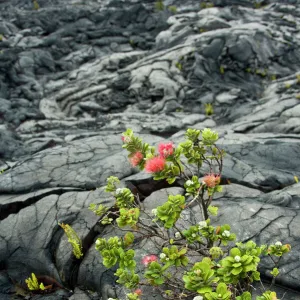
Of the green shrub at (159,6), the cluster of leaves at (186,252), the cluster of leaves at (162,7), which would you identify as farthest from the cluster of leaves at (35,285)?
the green shrub at (159,6)

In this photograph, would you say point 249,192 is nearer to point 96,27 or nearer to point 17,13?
point 96,27

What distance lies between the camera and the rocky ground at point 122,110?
4.41 m

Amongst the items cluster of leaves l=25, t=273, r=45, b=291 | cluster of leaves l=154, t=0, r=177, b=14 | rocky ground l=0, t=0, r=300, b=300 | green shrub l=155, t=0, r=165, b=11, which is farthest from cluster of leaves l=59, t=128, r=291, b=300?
green shrub l=155, t=0, r=165, b=11

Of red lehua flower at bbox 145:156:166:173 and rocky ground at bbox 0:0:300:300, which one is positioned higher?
red lehua flower at bbox 145:156:166:173

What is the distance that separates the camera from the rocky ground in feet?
14.5

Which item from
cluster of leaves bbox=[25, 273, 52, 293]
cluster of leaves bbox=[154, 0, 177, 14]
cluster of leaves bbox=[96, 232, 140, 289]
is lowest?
cluster of leaves bbox=[25, 273, 52, 293]

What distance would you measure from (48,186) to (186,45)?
9.91 meters

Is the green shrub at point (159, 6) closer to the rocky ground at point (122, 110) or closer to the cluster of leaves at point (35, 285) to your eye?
the rocky ground at point (122, 110)

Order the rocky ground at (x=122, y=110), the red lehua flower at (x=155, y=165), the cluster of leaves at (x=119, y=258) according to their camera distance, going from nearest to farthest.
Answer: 1. the cluster of leaves at (x=119, y=258)
2. the red lehua flower at (x=155, y=165)
3. the rocky ground at (x=122, y=110)

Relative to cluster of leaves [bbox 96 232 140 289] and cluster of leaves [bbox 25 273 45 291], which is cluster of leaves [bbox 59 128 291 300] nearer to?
cluster of leaves [bbox 96 232 140 289]

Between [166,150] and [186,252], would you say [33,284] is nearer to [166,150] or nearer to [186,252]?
[186,252]

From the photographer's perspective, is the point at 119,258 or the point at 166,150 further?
the point at 166,150

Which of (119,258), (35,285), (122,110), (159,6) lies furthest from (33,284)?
(159,6)

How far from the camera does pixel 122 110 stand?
450 inches
